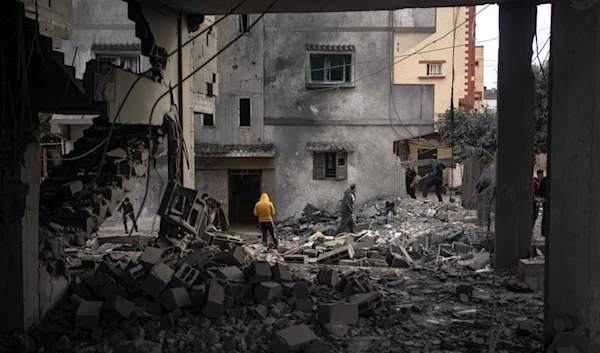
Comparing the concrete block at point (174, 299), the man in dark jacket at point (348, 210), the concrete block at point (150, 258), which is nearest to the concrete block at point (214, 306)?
the concrete block at point (174, 299)

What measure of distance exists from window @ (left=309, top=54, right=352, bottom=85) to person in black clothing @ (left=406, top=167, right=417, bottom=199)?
4.76 metres

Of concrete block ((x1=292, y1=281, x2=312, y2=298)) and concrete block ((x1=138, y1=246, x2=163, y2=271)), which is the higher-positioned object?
concrete block ((x1=138, y1=246, x2=163, y2=271))

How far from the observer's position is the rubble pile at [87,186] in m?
7.84

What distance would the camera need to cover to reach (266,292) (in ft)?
23.6

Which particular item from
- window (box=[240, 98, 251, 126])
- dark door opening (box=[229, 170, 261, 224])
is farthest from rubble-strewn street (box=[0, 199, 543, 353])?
dark door opening (box=[229, 170, 261, 224])

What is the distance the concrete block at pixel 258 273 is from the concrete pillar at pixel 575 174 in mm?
3503

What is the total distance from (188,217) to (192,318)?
3.87m

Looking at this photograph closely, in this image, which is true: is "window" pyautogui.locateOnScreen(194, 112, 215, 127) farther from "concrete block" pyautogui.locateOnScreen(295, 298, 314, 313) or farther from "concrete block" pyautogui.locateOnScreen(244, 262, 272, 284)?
"concrete block" pyautogui.locateOnScreen(295, 298, 314, 313)

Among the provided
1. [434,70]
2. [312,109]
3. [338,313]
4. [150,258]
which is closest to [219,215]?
[312,109]

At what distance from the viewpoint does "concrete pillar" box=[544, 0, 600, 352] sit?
5668mm

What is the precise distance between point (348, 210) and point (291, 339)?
1125 cm

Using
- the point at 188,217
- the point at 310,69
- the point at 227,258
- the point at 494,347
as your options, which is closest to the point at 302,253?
the point at 188,217

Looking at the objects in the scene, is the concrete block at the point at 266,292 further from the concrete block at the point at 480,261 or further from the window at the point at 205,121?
the window at the point at 205,121

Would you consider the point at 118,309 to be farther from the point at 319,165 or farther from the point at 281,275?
the point at 319,165
